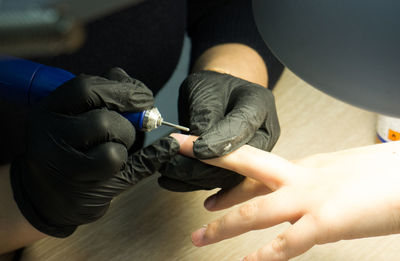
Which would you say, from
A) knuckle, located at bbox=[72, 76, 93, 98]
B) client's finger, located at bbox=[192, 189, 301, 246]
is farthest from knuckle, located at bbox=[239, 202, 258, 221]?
knuckle, located at bbox=[72, 76, 93, 98]

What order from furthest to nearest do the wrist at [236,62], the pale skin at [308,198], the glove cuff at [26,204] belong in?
1. the wrist at [236,62]
2. the glove cuff at [26,204]
3. the pale skin at [308,198]

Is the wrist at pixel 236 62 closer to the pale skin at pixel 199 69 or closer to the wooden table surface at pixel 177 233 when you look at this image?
the pale skin at pixel 199 69

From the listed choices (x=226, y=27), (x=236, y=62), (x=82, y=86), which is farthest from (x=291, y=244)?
(x=226, y=27)

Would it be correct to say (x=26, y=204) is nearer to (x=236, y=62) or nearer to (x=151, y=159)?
(x=151, y=159)

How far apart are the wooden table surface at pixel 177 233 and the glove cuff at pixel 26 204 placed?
0.03 metres

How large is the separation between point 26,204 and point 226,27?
616 mm

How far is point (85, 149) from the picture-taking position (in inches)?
23.1

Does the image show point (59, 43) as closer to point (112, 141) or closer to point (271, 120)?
point (112, 141)

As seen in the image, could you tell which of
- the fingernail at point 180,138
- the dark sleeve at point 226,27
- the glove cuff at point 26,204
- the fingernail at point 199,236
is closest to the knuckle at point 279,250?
the fingernail at point 199,236

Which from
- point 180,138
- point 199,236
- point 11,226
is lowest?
point 11,226

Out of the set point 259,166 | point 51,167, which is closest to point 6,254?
point 51,167

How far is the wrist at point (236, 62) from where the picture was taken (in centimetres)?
90

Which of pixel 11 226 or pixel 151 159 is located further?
pixel 11 226

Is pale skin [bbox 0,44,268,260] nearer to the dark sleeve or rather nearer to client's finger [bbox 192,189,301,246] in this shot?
the dark sleeve
